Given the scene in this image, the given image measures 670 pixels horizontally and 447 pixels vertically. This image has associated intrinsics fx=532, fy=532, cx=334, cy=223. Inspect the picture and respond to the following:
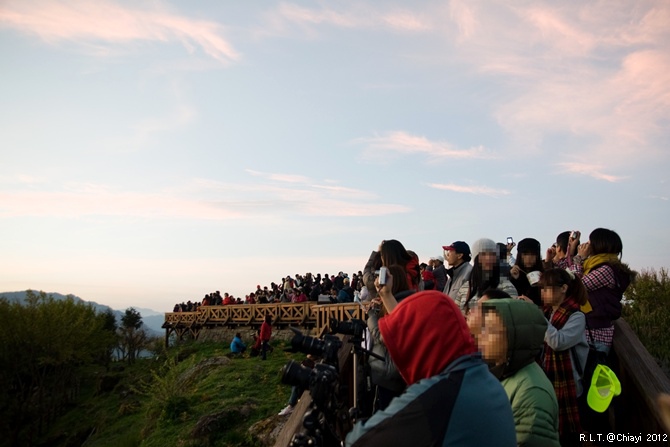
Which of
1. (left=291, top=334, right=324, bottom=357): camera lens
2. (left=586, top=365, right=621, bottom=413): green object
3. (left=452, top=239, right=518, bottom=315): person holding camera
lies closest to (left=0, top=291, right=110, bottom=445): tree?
(left=452, top=239, right=518, bottom=315): person holding camera

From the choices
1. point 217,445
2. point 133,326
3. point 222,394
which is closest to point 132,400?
point 222,394

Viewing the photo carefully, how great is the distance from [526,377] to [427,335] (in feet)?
3.36

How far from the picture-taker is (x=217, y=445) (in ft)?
39.4

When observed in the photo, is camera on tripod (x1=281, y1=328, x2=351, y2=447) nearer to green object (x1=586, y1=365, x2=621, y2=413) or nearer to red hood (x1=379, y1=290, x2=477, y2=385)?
red hood (x1=379, y1=290, x2=477, y2=385)

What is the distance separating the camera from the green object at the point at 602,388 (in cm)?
387

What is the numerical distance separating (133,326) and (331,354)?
66.6 meters

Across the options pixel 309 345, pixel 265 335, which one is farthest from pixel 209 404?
pixel 309 345

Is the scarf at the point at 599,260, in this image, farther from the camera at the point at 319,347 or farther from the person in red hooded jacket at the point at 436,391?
the person in red hooded jacket at the point at 436,391

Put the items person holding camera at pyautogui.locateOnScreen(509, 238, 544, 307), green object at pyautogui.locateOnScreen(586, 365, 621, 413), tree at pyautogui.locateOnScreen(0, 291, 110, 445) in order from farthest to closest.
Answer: tree at pyautogui.locateOnScreen(0, 291, 110, 445) → person holding camera at pyautogui.locateOnScreen(509, 238, 544, 307) → green object at pyautogui.locateOnScreen(586, 365, 621, 413)

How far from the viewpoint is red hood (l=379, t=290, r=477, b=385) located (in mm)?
1956

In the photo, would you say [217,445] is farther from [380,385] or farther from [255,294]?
[255,294]

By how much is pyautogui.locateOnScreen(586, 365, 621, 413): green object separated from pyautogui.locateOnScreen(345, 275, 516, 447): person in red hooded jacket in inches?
93.7

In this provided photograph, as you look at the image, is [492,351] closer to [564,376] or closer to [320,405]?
[320,405]

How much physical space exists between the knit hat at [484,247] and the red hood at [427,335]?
9.61 ft
